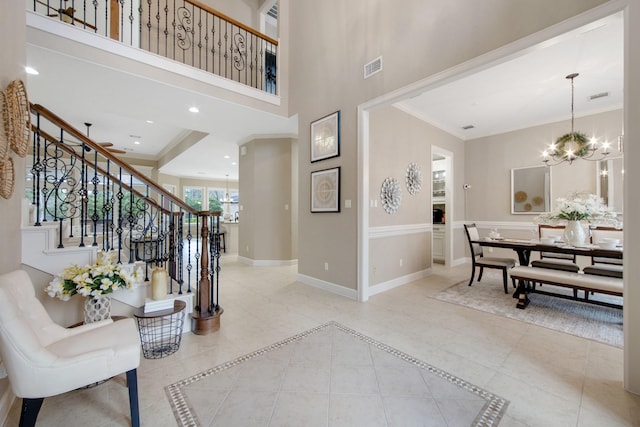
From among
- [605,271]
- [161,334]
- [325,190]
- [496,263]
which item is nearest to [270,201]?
[325,190]

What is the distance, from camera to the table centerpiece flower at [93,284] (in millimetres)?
1895

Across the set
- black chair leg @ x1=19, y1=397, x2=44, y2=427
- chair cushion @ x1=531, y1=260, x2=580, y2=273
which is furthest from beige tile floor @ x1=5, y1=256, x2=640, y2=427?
chair cushion @ x1=531, y1=260, x2=580, y2=273

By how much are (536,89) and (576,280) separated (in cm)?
285

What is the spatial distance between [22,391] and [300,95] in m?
4.48

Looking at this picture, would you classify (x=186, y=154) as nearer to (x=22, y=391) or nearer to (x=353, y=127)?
(x=353, y=127)

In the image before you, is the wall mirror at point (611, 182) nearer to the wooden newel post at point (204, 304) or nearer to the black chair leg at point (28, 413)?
the wooden newel post at point (204, 304)

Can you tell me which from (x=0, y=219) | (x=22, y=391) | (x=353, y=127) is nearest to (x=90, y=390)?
(x=22, y=391)

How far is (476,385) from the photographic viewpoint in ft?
5.99

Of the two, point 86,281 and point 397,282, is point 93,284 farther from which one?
point 397,282

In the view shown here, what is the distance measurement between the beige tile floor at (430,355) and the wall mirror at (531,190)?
361 centimetres

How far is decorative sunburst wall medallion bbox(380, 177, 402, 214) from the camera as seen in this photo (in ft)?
13.6

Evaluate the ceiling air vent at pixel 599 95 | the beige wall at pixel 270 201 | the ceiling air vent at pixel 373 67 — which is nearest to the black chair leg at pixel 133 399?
the ceiling air vent at pixel 373 67

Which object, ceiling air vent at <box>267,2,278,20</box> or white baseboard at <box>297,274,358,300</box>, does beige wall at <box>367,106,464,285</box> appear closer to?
white baseboard at <box>297,274,358,300</box>

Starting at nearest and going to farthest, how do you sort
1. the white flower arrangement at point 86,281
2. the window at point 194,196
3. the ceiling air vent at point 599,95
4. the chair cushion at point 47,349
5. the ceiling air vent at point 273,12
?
the chair cushion at point 47,349, the white flower arrangement at point 86,281, the ceiling air vent at point 599,95, the ceiling air vent at point 273,12, the window at point 194,196
